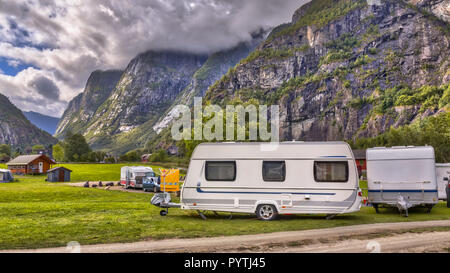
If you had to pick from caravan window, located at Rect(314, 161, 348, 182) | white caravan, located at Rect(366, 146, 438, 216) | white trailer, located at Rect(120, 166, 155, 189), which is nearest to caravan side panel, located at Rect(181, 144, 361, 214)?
caravan window, located at Rect(314, 161, 348, 182)

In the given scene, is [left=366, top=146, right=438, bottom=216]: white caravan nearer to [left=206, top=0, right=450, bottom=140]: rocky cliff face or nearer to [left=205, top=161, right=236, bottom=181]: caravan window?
[left=205, top=161, right=236, bottom=181]: caravan window

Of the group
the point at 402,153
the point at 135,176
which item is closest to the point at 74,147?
the point at 135,176

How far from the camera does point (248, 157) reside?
1358cm

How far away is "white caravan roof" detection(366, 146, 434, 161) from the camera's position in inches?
606

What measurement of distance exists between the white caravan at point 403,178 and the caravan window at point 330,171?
404 centimetres

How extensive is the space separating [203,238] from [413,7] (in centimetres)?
23869

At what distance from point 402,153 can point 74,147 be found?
120721 millimetres

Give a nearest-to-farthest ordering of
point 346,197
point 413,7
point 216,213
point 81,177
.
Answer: point 346,197, point 216,213, point 81,177, point 413,7

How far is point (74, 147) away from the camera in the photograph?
11581 centimetres

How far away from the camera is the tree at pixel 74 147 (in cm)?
11462

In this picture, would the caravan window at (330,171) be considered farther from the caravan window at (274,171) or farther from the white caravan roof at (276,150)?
the caravan window at (274,171)
